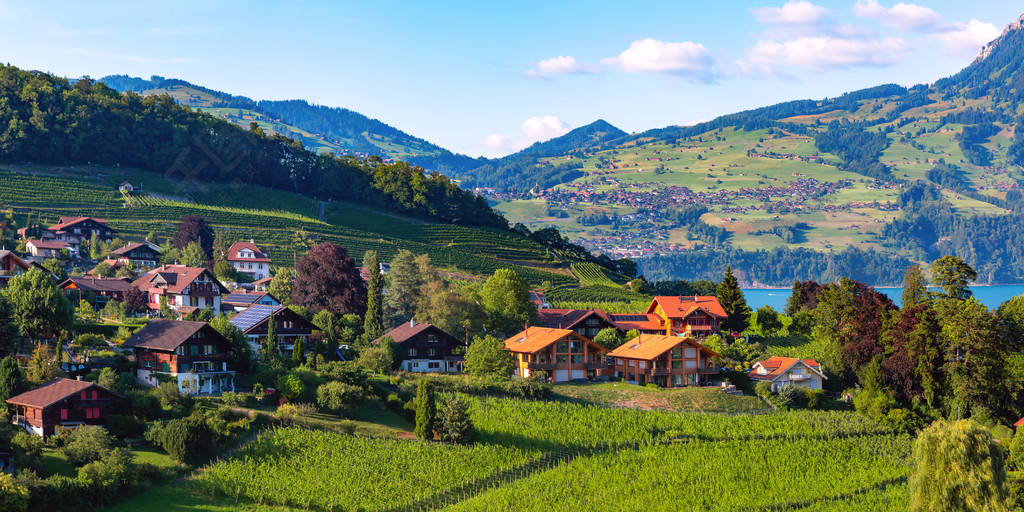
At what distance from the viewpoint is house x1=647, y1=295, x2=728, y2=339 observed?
9131cm

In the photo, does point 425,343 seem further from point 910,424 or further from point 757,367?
point 910,424

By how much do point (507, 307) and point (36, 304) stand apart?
3715 cm

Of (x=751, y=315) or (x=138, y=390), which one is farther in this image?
(x=751, y=315)

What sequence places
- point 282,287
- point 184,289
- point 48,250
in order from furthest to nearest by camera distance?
point 48,250 → point 282,287 → point 184,289

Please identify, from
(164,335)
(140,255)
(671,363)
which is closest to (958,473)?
(671,363)

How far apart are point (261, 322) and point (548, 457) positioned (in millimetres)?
26188

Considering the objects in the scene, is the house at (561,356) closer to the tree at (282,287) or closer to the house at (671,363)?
the house at (671,363)

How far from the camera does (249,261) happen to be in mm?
111125

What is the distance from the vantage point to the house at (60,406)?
50.5 metres

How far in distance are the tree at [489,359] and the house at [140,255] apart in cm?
4710

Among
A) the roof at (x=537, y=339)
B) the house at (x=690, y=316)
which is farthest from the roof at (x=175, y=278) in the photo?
the house at (x=690, y=316)

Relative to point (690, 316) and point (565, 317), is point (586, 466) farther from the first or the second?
point (690, 316)

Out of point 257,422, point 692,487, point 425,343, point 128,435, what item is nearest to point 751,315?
point 425,343

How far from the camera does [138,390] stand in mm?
57125
